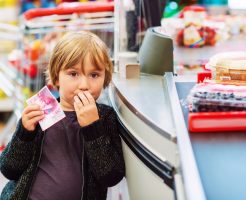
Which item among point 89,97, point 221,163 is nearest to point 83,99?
point 89,97

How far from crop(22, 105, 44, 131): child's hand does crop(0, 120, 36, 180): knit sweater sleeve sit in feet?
0.11

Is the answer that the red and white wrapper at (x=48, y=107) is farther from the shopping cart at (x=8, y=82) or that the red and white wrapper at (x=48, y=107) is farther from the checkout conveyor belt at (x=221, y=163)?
the shopping cart at (x=8, y=82)

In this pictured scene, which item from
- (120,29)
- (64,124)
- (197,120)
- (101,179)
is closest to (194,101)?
(197,120)

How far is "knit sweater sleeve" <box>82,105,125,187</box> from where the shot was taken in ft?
5.16

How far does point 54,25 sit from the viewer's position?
3223mm

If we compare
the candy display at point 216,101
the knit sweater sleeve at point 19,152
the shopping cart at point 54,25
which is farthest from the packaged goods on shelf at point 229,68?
the shopping cart at point 54,25

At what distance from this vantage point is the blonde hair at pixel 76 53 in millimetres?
1663

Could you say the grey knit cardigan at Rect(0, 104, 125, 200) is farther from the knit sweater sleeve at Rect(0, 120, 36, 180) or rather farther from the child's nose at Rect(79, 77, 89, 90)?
the child's nose at Rect(79, 77, 89, 90)

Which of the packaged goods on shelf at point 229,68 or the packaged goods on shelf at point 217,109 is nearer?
the packaged goods on shelf at point 217,109

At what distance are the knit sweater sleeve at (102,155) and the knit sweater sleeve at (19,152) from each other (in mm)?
215

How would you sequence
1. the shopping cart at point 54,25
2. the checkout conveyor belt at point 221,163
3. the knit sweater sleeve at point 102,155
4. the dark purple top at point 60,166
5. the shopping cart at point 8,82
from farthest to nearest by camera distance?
the shopping cart at point 8,82 → the shopping cart at point 54,25 → the dark purple top at point 60,166 → the knit sweater sleeve at point 102,155 → the checkout conveyor belt at point 221,163

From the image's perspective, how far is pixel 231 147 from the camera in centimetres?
119

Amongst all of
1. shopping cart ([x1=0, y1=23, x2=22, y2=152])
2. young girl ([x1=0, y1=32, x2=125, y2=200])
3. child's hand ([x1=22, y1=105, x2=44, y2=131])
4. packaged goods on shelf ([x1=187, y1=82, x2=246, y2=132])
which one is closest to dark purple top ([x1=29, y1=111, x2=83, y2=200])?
young girl ([x1=0, y1=32, x2=125, y2=200])

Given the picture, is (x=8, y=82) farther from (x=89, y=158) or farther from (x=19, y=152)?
(x=89, y=158)
